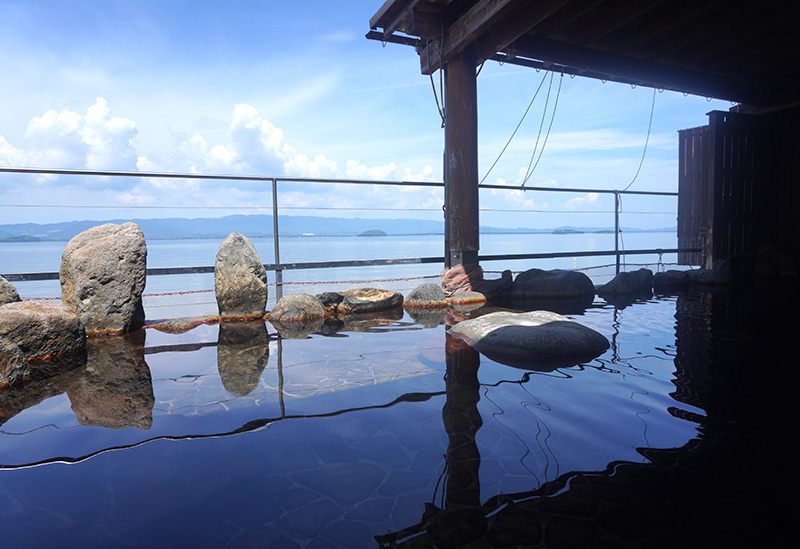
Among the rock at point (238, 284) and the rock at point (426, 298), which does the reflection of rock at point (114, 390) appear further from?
the rock at point (426, 298)

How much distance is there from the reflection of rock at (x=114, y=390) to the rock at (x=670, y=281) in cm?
603

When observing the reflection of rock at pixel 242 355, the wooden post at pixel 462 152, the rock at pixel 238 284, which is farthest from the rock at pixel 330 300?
the wooden post at pixel 462 152

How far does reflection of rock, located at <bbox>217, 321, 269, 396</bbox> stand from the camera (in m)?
2.52

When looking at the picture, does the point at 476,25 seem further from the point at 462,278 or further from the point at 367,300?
the point at 367,300

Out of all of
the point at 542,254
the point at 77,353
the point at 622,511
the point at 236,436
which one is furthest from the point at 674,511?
the point at 542,254

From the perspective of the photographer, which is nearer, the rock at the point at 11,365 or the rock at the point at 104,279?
the rock at the point at 11,365

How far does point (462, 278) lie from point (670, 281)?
3054 millimetres

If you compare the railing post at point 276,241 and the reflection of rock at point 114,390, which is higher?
the railing post at point 276,241

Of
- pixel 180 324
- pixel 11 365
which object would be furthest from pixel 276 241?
pixel 11 365

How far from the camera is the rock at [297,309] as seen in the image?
4.34 meters

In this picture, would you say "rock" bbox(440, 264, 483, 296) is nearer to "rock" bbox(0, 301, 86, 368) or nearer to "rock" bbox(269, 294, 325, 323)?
"rock" bbox(269, 294, 325, 323)

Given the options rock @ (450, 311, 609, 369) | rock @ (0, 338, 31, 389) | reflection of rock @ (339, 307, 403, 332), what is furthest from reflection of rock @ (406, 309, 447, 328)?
rock @ (0, 338, 31, 389)

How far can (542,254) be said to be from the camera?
6535 millimetres

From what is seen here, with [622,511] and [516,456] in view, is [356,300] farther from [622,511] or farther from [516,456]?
[622,511]
